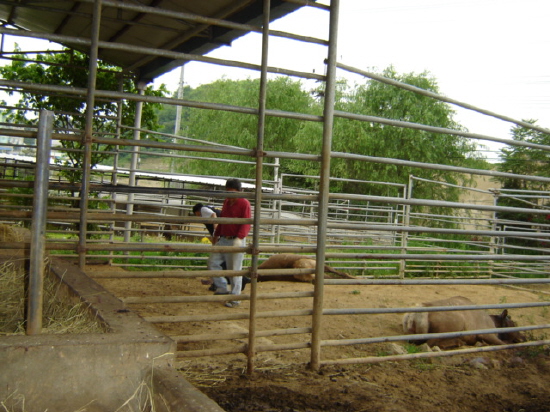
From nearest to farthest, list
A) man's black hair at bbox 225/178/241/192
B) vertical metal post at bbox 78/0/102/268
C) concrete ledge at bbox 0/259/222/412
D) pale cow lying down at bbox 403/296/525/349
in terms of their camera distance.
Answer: concrete ledge at bbox 0/259/222/412 → vertical metal post at bbox 78/0/102/268 → pale cow lying down at bbox 403/296/525/349 → man's black hair at bbox 225/178/241/192

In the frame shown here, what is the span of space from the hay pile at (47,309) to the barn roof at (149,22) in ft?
5.05

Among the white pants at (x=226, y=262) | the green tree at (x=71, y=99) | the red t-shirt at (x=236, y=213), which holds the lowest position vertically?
the white pants at (x=226, y=262)

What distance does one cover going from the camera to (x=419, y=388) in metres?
4.14

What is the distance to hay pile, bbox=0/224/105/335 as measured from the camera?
2.61m

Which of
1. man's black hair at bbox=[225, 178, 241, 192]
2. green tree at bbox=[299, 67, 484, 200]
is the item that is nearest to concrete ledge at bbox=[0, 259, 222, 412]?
man's black hair at bbox=[225, 178, 241, 192]

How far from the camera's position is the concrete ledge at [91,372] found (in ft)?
7.03

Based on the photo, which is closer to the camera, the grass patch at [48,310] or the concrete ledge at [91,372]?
the concrete ledge at [91,372]

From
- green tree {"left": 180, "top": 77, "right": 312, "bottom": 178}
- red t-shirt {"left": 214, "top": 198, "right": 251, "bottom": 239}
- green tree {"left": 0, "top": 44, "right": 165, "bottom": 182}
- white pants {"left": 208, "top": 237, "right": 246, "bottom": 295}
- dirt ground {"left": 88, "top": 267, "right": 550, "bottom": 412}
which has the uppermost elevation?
green tree {"left": 180, "top": 77, "right": 312, "bottom": 178}

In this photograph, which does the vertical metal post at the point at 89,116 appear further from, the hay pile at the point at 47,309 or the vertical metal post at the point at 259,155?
the vertical metal post at the point at 259,155

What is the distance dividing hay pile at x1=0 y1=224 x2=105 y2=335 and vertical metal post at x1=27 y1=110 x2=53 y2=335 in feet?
0.58

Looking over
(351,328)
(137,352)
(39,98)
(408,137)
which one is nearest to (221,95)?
(408,137)

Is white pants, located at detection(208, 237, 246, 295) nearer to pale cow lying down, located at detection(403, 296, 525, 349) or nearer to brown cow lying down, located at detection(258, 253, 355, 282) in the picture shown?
pale cow lying down, located at detection(403, 296, 525, 349)

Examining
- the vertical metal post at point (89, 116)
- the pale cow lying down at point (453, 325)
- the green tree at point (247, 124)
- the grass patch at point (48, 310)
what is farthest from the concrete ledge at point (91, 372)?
the green tree at point (247, 124)

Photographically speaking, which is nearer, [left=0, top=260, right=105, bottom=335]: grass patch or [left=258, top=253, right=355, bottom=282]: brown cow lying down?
[left=0, top=260, right=105, bottom=335]: grass patch
